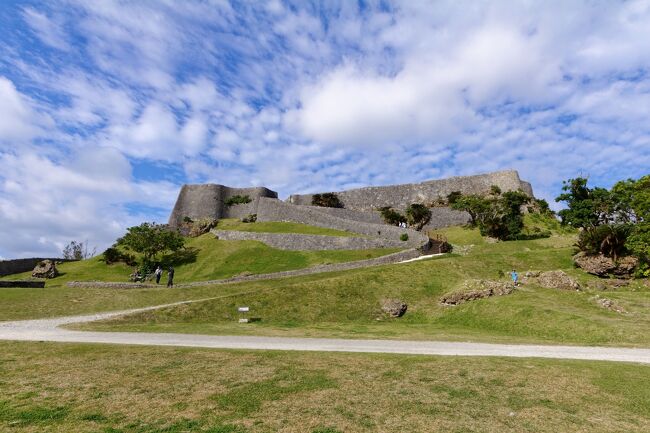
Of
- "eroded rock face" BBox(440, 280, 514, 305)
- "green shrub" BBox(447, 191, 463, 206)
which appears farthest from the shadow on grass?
"green shrub" BBox(447, 191, 463, 206)

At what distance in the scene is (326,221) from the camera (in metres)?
64.3

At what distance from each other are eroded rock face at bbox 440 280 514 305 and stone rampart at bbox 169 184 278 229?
65209 mm

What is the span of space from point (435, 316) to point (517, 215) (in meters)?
37.7

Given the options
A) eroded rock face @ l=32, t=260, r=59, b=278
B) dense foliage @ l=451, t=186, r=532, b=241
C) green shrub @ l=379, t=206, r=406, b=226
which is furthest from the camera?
green shrub @ l=379, t=206, r=406, b=226

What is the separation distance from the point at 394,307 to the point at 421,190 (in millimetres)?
55608

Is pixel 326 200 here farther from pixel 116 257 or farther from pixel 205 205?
pixel 116 257

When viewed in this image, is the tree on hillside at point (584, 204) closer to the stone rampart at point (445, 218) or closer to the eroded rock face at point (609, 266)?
the eroded rock face at point (609, 266)

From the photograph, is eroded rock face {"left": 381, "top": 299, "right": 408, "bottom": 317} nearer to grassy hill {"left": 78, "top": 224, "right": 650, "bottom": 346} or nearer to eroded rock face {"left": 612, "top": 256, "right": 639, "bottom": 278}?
grassy hill {"left": 78, "top": 224, "right": 650, "bottom": 346}

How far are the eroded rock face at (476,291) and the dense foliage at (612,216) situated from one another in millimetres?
11743

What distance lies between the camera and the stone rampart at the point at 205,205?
85438mm

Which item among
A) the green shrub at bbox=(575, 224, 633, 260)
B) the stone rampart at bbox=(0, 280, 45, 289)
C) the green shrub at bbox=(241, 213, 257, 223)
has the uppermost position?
Answer: the green shrub at bbox=(241, 213, 257, 223)

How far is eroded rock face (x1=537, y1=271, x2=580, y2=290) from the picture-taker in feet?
88.0

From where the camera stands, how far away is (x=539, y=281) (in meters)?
27.8

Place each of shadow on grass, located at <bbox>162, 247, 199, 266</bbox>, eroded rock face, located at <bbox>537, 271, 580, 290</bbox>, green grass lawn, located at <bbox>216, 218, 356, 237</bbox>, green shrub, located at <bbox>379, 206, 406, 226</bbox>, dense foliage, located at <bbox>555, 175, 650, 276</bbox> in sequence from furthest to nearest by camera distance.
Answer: green shrub, located at <bbox>379, 206, 406, 226</bbox> < green grass lawn, located at <bbox>216, 218, 356, 237</bbox> < shadow on grass, located at <bbox>162, 247, 199, 266</bbox> < dense foliage, located at <bbox>555, 175, 650, 276</bbox> < eroded rock face, located at <bbox>537, 271, 580, 290</bbox>
